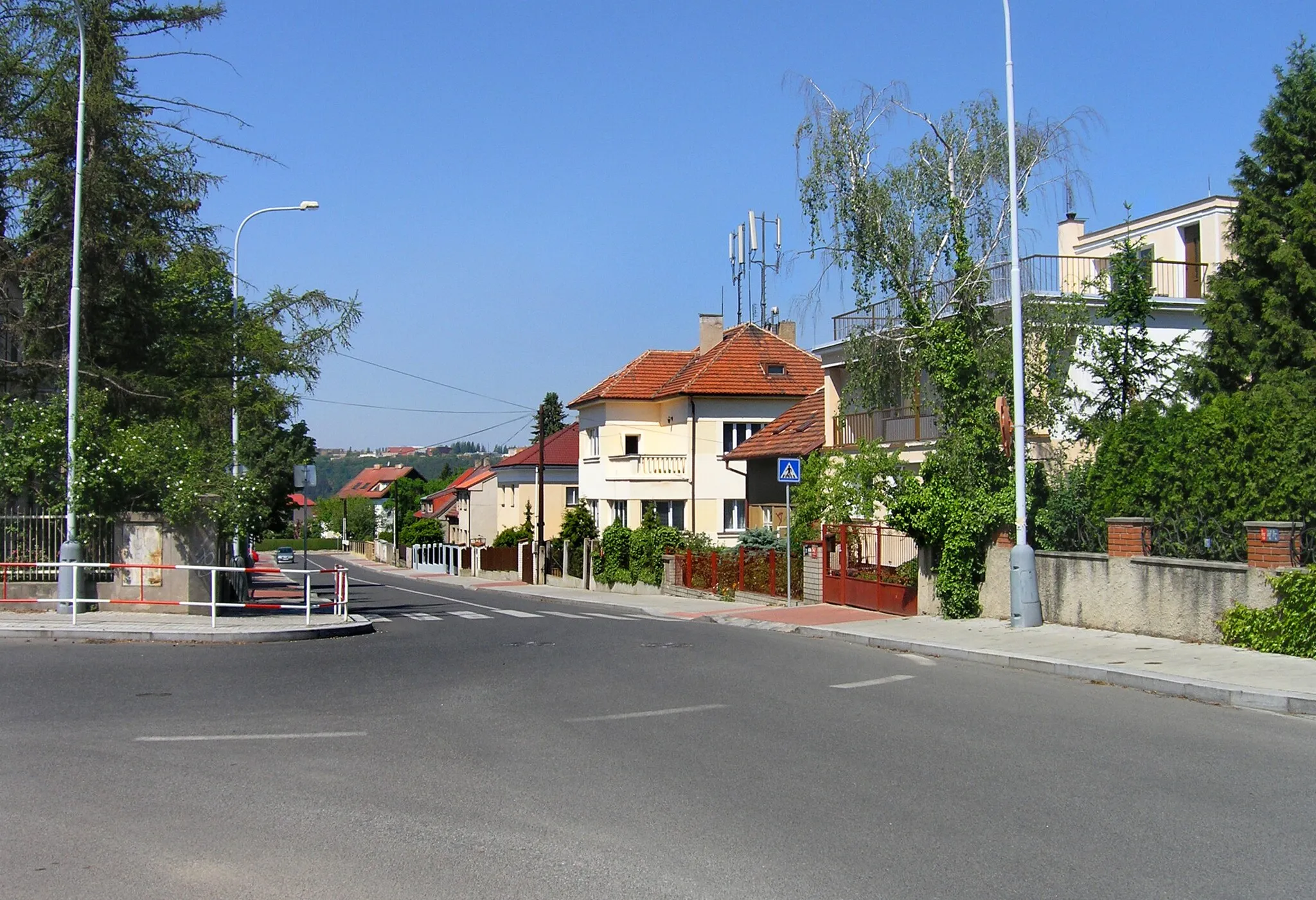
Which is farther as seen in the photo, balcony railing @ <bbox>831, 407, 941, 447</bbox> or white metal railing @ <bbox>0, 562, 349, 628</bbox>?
balcony railing @ <bbox>831, 407, 941, 447</bbox>

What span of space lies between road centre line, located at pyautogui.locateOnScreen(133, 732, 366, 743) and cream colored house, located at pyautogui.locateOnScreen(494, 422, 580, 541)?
53710 mm

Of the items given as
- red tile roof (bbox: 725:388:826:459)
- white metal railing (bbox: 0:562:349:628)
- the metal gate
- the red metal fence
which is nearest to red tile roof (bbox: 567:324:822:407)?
red tile roof (bbox: 725:388:826:459)

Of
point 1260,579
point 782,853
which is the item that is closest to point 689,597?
point 1260,579

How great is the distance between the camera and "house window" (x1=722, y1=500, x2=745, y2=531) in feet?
154

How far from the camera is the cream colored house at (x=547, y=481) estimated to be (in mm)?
66562

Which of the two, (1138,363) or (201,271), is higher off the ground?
(201,271)

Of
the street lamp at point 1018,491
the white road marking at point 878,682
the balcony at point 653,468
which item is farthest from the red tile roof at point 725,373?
the white road marking at point 878,682

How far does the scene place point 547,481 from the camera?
2660 inches

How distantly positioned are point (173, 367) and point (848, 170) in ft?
49.3

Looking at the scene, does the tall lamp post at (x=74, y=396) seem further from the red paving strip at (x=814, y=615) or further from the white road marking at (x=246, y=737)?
the red paving strip at (x=814, y=615)

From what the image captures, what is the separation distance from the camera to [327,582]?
53.8m

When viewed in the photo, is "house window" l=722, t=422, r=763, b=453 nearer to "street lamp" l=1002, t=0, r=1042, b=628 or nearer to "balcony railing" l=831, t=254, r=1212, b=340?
"balcony railing" l=831, t=254, r=1212, b=340

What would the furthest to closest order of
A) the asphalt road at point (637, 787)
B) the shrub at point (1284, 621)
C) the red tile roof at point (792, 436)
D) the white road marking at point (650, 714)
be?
the red tile roof at point (792, 436) → the shrub at point (1284, 621) → the white road marking at point (650, 714) → the asphalt road at point (637, 787)

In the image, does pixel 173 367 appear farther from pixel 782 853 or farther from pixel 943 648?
pixel 782 853
